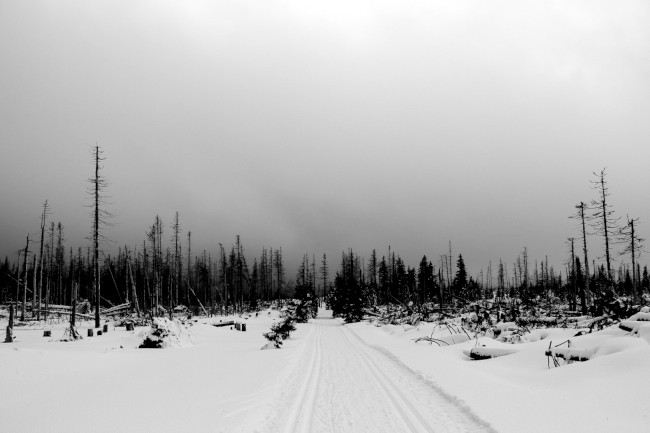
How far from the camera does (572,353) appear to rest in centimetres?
1077

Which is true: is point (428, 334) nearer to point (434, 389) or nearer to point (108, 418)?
point (434, 389)

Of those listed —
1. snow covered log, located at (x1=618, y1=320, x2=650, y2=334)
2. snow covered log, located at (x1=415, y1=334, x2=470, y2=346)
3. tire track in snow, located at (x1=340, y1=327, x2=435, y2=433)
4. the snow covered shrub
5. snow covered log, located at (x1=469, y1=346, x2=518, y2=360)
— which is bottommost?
snow covered log, located at (x1=415, y1=334, x2=470, y2=346)

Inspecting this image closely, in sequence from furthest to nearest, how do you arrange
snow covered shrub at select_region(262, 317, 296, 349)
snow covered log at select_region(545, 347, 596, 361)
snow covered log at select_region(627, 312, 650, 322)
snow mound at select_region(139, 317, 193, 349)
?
snow covered shrub at select_region(262, 317, 296, 349)
snow mound at select_region(139, 317, 193, 349)
snow covered log at select_region(627, 312, 650, 322)
snow covered log at select_region(545, 347, 596, 361)

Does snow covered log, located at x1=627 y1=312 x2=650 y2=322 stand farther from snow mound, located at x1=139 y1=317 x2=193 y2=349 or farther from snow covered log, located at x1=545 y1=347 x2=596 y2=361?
snow mound, located at x1=139 y1=317 x2=193 y2=349

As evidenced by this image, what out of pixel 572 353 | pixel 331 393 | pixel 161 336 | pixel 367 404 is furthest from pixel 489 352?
pixel 161 336

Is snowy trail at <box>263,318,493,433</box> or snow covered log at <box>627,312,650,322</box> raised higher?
snow covered log at <box>627,312,650,322</box>

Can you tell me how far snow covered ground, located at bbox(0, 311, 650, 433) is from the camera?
634 cm

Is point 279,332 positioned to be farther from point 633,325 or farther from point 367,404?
point 633,325

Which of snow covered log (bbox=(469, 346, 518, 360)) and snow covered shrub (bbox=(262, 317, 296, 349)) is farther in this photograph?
snow covered shrub (bbox=(262, 317, 296, 349))

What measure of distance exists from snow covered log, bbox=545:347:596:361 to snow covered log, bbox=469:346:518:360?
7.70ft

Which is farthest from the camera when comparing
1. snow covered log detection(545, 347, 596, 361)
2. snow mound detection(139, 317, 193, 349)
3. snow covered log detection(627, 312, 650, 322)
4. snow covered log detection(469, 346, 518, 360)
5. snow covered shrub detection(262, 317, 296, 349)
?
snow covered shrub detection(262, 317, 296, 349)

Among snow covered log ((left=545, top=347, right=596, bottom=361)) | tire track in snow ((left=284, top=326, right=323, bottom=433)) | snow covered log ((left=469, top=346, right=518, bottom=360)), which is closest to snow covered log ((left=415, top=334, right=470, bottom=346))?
snow covered log ((left=469, top=346, right=518, bottom=360))

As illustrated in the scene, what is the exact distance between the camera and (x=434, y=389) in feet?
29.9

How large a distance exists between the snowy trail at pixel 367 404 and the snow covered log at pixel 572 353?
4.22 m
